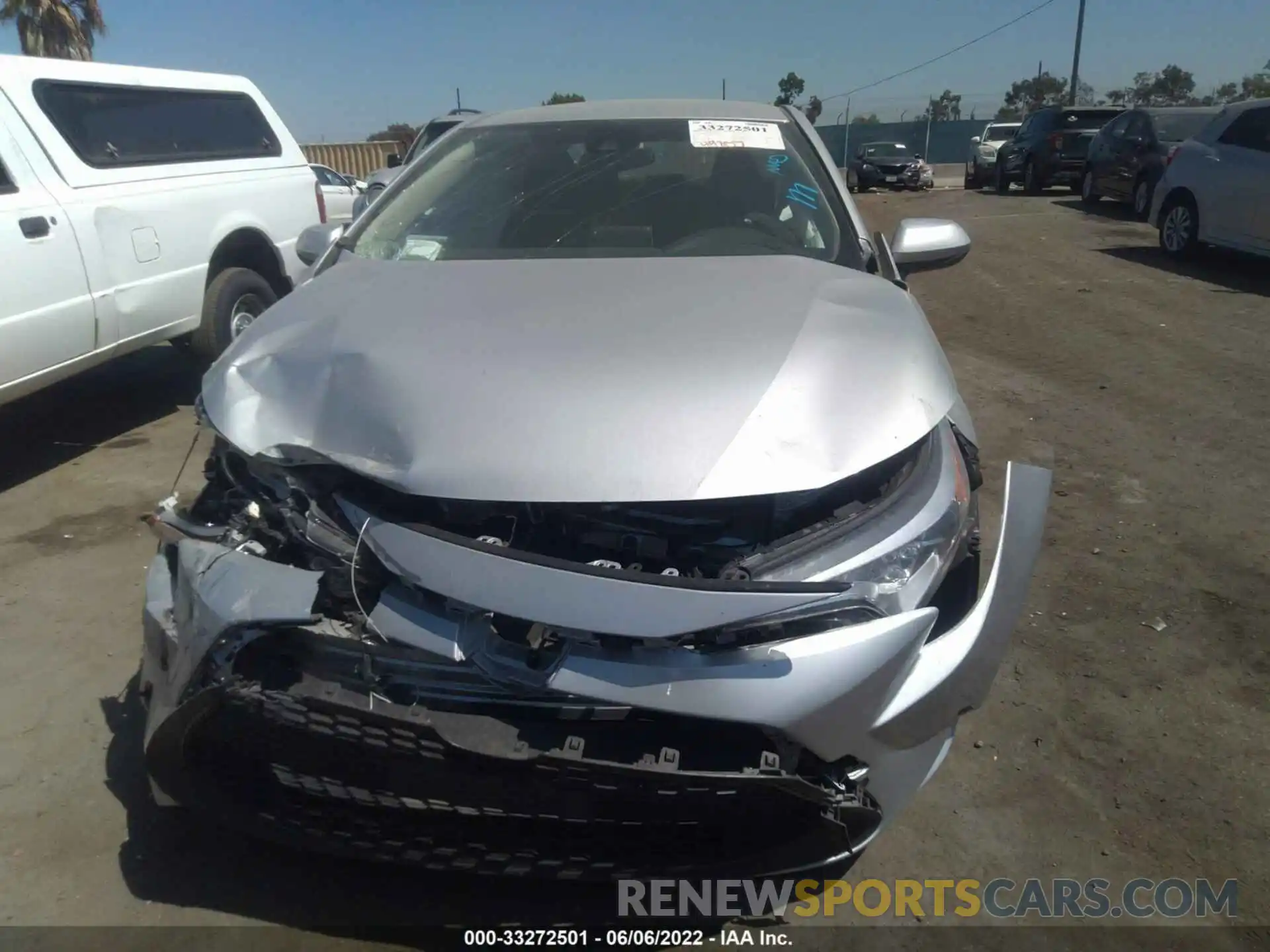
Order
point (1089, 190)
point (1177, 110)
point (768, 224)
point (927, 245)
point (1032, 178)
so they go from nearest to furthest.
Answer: point (768, 224)
point (927, 245)
point (1177, 110)
point (1089, 190)
point (1032, 178)

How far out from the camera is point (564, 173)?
3.43 m

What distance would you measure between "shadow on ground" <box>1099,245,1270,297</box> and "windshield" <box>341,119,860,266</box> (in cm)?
722

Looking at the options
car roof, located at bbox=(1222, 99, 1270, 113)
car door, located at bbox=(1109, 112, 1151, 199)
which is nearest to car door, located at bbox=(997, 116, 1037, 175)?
car door, located at bbox=(1109, 112, 1151, 199)

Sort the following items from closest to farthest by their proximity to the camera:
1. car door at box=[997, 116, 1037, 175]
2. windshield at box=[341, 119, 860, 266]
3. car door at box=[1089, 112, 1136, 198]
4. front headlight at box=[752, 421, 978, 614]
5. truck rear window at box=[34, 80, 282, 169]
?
1. front headlight at box=[752, 421, 978, 614]
2. windshield at box=[341, 119, 860, 266]
3. truck rear window at box=[34, 80, 282, 169]
4. car door at box=[1089, 112, 1136, 198]
5. car door at box=[997, 116, 1037, 175]

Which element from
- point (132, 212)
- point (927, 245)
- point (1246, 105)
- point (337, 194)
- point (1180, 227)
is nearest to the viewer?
point (927, 245)

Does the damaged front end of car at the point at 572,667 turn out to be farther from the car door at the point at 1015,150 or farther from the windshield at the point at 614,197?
the car door at the point at 1015,150

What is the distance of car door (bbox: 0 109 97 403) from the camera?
4281 millimetres

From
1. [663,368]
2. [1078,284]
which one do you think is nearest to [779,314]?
[663,368]

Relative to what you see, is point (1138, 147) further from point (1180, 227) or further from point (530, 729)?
point (530, 729)

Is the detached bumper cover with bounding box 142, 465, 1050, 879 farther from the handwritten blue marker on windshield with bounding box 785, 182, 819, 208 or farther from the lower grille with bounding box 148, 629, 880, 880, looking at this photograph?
the handwritten blue marker on windshield with bounding box 785, 182, 819, 208

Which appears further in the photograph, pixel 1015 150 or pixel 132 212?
pixel 1015 150

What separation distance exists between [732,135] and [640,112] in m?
0.41

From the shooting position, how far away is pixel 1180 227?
403 inches

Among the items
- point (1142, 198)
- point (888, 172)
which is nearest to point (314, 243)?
point (1142, 198)
